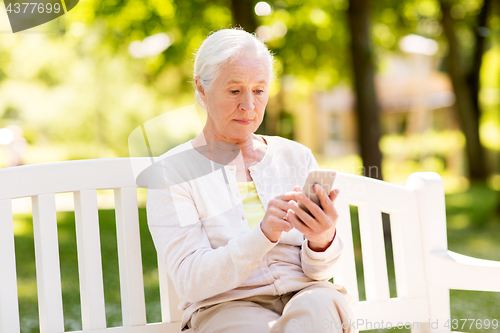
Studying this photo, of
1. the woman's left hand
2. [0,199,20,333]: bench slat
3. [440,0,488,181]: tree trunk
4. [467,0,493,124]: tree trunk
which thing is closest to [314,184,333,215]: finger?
the woman's left hand

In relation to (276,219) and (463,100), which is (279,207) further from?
(463,100)

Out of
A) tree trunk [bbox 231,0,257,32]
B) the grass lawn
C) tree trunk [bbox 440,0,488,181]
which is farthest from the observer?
tree trunk [bbox 440,0,488,181]

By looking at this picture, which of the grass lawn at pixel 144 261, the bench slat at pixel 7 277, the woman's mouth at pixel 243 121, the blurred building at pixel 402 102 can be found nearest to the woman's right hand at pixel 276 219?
the woman's mouth at pixel 243 121

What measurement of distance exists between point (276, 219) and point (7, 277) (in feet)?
3.08

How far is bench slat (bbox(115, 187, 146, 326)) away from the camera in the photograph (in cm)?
184

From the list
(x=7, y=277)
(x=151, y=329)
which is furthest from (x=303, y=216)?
(x=7, y=277)

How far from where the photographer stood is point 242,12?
556cm

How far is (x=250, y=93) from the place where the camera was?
183 centimetres

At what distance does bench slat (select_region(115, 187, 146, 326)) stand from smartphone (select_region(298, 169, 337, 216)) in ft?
2.23

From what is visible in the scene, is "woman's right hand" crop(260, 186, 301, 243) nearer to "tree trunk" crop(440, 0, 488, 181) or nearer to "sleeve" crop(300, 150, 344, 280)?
"sleeve" crop(300, 150, 344, 280)

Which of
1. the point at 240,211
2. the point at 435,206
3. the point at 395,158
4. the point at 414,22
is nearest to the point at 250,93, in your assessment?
the point at 240,211

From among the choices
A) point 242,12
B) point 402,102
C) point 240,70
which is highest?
point 402,102

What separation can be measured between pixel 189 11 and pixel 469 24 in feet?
21.8

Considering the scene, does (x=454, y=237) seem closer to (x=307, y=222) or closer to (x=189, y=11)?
(x=189, y=11)
